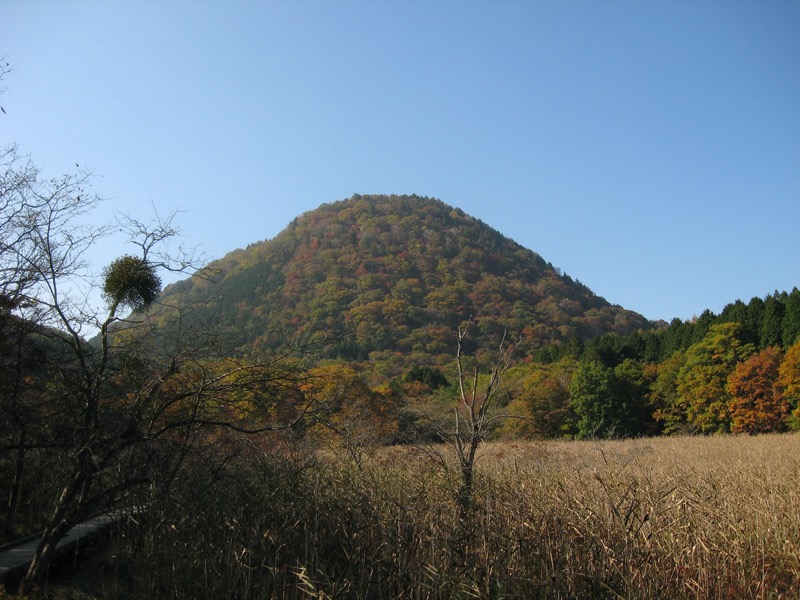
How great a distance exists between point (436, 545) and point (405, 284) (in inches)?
3015

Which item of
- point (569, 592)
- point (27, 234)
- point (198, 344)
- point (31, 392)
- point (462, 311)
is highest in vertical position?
point (462, 311)

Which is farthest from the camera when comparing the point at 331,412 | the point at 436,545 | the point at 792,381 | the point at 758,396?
the point at 758,396

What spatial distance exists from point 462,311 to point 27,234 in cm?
7235

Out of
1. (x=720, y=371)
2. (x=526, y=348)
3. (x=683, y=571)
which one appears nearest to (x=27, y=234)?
(x=683, y=571)

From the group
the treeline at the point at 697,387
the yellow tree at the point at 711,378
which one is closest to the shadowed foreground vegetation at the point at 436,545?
the treeline at the point at 697,387

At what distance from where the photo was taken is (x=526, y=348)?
69.4 meters

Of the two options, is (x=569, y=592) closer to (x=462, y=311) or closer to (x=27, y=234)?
(x=27, y=234)

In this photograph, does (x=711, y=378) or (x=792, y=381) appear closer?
(x=792, y=381)

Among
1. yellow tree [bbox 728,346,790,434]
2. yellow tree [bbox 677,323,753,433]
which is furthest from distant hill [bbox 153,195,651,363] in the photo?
yellow tree [bbox 728,346,790,434]

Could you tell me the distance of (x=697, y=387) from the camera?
4200 cm

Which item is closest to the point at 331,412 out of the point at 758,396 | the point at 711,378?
the point at 758,396

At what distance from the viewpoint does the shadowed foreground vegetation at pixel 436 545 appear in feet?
19.8

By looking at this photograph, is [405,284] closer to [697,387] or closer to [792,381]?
[697,387]

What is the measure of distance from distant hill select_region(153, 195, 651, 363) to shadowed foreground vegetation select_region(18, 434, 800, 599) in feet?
141
